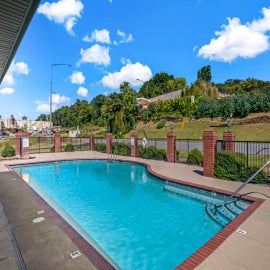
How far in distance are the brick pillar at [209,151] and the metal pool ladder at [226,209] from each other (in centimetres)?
320

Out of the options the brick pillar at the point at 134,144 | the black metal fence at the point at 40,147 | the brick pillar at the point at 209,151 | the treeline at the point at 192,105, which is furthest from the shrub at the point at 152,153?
the treeline at the point at 192,105

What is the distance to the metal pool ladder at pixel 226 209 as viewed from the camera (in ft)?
20.2

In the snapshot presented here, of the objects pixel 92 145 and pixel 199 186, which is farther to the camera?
pixel 92 145

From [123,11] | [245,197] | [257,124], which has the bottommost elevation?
[245,197]

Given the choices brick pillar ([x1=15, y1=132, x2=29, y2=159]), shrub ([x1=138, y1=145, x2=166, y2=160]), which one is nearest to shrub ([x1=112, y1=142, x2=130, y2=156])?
shrub ([x1=138, y1=145, x2=166, y2=160])

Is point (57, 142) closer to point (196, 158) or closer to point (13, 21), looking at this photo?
point (196, 158)

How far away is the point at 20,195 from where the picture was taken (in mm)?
7621

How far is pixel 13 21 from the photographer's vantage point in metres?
5.13

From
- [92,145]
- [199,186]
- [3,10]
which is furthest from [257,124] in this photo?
[3,10]

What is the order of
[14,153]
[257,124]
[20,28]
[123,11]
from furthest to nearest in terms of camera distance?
[257,124]
[14,153]
[123,11]
[20,28]

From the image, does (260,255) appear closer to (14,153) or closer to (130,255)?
(130,255)

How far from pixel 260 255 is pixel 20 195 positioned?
7.53 m

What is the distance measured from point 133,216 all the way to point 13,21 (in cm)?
640

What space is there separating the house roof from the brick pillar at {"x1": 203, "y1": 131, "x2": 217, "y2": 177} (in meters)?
8.82
